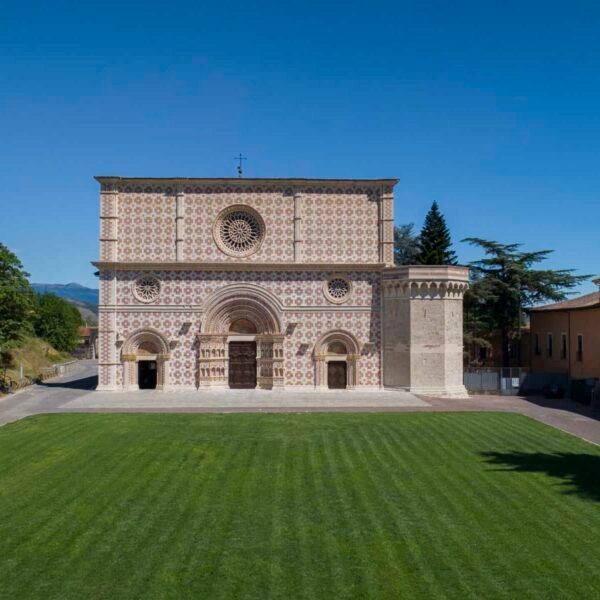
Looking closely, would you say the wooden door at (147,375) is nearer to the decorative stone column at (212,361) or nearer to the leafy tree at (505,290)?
the decorative stone column at (212,361)

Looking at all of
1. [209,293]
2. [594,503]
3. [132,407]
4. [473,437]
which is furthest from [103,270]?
[594,503]

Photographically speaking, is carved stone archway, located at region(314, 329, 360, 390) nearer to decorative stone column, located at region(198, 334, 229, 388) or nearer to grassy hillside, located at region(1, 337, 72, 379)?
decorative stone column, located at region(198, 334, 229, 388)

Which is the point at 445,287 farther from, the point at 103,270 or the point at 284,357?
the point at 103,270

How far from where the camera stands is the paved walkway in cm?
2816

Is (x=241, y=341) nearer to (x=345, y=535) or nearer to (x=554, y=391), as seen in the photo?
(x=554, y=391)

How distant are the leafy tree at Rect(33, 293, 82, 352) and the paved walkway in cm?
3316

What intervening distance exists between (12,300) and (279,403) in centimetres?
1641

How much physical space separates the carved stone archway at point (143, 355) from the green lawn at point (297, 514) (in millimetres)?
11881

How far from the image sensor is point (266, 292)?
3544 centimetres

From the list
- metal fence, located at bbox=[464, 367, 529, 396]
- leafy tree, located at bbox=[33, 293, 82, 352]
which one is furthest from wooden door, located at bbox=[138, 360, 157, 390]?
leafy tree, located at bbox=[33, 293, 82, 352]

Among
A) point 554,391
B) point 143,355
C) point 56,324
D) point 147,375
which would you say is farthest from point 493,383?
point 56,324

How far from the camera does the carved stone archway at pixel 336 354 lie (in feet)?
116

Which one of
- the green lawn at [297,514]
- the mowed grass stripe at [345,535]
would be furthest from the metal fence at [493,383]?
the mowed grass stripe at [345,535]

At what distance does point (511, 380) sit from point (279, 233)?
53.0 feet
